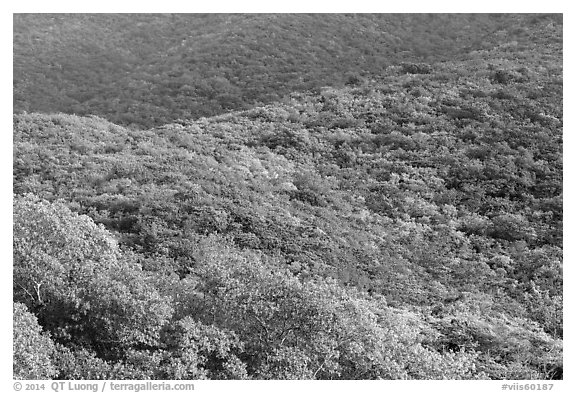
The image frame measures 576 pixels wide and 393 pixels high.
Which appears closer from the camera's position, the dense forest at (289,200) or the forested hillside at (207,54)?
the dense forest at (289,200)

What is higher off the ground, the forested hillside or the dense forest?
the forested hillside

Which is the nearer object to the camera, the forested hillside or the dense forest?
the dense forest

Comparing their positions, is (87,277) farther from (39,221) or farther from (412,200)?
(412,200)

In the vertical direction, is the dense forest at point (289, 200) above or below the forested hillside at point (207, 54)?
below
